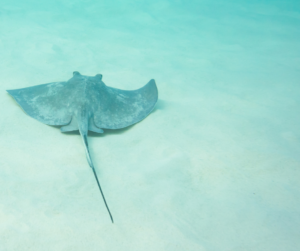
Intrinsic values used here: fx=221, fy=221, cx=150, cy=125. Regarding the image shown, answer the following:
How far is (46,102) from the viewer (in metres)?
3.89

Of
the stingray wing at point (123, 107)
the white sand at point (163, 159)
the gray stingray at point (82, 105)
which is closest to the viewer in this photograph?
the white sand at point (163, 159)

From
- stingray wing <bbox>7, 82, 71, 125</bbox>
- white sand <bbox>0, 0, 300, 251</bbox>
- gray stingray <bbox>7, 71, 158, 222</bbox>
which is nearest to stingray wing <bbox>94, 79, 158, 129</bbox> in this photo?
Result: gray stingray <bbox>7, 71, 158, 222</bbox>

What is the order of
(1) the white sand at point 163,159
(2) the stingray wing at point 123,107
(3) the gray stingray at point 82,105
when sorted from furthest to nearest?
(2) the stingray wing at point 123,107 < (3) the gray stingray at point 82,105 < (1) the white sand at point 163,159

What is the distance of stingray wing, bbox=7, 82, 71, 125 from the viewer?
370cm

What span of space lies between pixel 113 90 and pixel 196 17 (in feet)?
31.5

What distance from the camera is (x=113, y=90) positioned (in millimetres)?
4434

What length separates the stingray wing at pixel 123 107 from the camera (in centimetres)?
385

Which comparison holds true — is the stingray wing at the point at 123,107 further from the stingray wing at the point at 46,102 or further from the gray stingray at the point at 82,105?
the stingray wing at the point at 46,102

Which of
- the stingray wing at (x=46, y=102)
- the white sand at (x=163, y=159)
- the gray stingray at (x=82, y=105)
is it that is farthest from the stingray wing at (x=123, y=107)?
the stingray wing at (x=46, y=102)

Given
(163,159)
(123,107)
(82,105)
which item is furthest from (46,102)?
(163,159)

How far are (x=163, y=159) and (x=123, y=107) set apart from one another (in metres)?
1.31

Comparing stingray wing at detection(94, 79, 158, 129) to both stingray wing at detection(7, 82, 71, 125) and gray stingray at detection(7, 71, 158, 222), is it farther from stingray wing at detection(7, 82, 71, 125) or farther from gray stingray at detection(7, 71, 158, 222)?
stingray wing at detection(7, 82, 71, 125)

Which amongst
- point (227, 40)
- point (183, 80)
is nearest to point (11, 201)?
point (183, 80)

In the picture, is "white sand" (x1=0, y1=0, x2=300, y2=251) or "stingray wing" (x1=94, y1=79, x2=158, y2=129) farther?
"stingray wing" (x1=94, y1=79, x2=158, y2=129)
